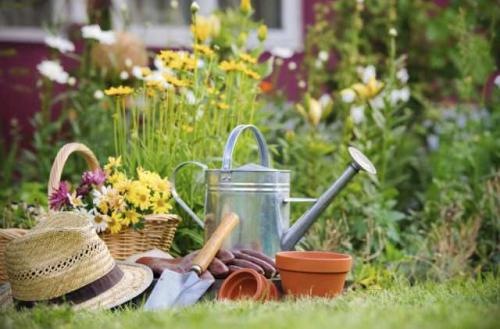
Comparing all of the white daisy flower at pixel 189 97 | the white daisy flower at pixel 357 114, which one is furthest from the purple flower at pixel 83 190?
the white daisy flower at pixel 357 114

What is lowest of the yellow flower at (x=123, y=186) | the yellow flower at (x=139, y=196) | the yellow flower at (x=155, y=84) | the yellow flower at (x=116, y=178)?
the yellow flower at (x=139, y=196)

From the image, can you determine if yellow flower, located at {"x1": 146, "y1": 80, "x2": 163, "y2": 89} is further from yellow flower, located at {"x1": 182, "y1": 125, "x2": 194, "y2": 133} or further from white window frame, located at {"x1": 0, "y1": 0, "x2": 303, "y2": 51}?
white window frame, located at {"x1": 0, "y1": 0, "x2": 303, "y2": 51}

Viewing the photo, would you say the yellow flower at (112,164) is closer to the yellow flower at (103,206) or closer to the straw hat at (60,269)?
the yellow flower at (103,206)

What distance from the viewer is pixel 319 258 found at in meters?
3.08

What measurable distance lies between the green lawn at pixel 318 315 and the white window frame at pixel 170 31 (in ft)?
13.8

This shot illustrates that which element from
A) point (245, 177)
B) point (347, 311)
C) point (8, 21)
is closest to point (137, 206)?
point (245, 177)

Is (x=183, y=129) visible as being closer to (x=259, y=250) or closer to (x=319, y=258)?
(x=259, y=250)

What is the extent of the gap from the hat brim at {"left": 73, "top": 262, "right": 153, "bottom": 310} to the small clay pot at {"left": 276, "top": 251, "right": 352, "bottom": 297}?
50 centimetres

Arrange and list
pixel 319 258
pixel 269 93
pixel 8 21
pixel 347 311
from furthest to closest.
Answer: pixel 8 21
pixel 269 93
pixel 319 258
pixel 347 311

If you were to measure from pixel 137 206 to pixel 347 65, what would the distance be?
9.59 feet

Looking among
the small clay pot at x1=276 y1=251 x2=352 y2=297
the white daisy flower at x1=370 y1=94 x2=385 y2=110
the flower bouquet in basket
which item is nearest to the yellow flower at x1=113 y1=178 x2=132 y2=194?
the flower bouquet in basket

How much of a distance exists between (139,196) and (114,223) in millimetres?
150

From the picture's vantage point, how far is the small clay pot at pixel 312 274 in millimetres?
2975

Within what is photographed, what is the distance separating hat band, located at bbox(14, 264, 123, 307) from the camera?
9.27ft
